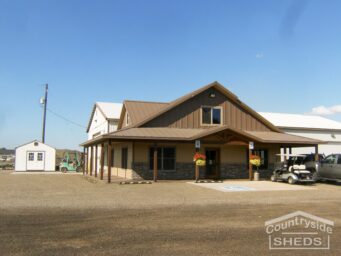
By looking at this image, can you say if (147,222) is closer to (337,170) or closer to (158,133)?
(158,133)

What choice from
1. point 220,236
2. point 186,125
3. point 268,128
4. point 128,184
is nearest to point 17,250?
point 220,236

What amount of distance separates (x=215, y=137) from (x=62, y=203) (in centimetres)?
1216

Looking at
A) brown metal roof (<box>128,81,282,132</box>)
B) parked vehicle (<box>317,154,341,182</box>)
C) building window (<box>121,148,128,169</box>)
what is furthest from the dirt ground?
building window (<box>121,148,128,169</box>)

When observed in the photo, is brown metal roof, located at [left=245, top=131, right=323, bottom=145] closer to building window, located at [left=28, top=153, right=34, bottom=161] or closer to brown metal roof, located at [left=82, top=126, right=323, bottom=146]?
brown metal roof, located at [left=82, top=126, right=323, bottom=146]

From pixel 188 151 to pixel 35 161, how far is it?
20233 millimetres

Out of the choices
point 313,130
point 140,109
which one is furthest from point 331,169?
point 313,130

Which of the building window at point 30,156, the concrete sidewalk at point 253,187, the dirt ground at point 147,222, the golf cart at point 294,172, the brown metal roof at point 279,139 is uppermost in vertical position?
the brown metal roof at point 279,139

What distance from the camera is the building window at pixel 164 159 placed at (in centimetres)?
2305

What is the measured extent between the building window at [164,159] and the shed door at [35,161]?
18.7 meters

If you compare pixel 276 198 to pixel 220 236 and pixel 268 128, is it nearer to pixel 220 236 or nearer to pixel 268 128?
pixel 220 236

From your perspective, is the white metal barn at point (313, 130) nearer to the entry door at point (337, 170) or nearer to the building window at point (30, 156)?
the entry door at point (337, 170)

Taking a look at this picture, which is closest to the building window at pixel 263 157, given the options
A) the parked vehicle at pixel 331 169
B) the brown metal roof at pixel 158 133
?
the parked vehicle at pixel 331 169

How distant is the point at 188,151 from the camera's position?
23828 millimetres

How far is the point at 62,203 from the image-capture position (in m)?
12.1
